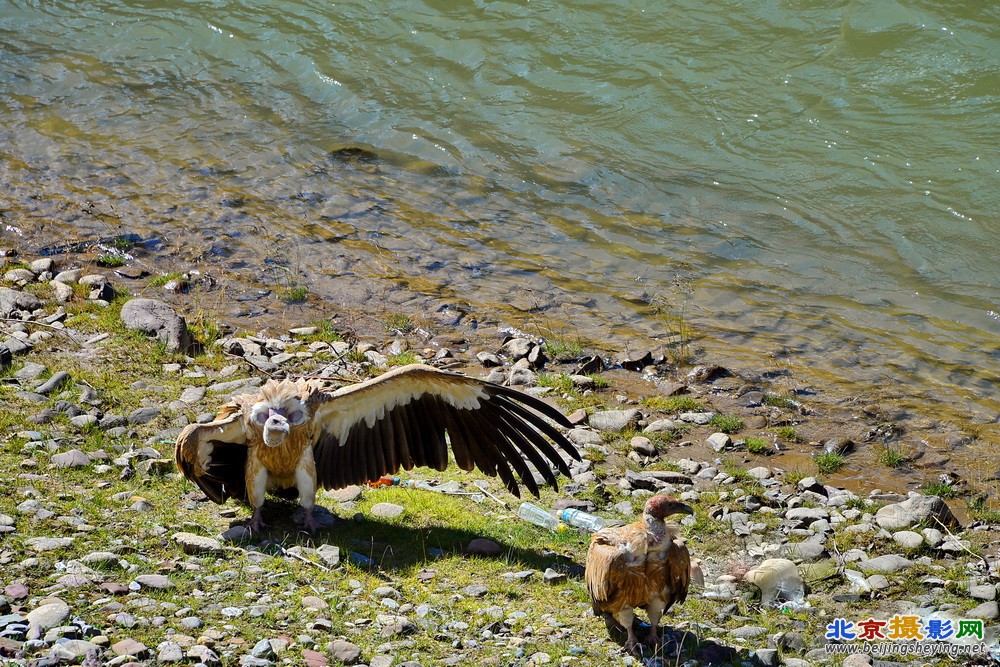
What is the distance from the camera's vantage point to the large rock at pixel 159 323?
329 inches

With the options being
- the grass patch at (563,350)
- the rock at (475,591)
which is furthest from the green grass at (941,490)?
the rock at (475,591)

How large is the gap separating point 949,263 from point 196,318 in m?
7.95

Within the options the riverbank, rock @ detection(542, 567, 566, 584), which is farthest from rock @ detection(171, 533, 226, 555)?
rock @ detection(542, 567, 566, 584)

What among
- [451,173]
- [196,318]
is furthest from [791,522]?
[451,173]

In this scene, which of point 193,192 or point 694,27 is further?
A: point 694,27

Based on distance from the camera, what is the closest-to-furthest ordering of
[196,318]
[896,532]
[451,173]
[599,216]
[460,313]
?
[896,532] → [196,318] → [460,313] → [599,216] → [451,173]

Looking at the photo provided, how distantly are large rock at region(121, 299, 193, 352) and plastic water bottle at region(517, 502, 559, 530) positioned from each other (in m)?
3.38

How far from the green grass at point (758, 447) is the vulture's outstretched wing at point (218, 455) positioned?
3.68 metres

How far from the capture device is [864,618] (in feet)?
18.2

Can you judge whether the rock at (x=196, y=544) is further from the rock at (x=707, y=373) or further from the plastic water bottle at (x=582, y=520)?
the rock at (x=707, y=373)

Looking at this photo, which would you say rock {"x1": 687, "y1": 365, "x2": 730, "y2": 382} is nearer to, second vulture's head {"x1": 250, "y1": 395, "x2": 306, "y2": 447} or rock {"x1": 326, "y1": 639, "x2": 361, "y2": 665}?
second vulture's head {"x1": 250, "y1": 395, "x2": 306, "y2": 447}

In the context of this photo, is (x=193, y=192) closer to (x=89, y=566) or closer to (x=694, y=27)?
(x=89, y=566)

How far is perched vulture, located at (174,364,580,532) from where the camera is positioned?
6125 mm

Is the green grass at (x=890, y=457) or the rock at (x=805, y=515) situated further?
the green grass at (x=890, y=457)
